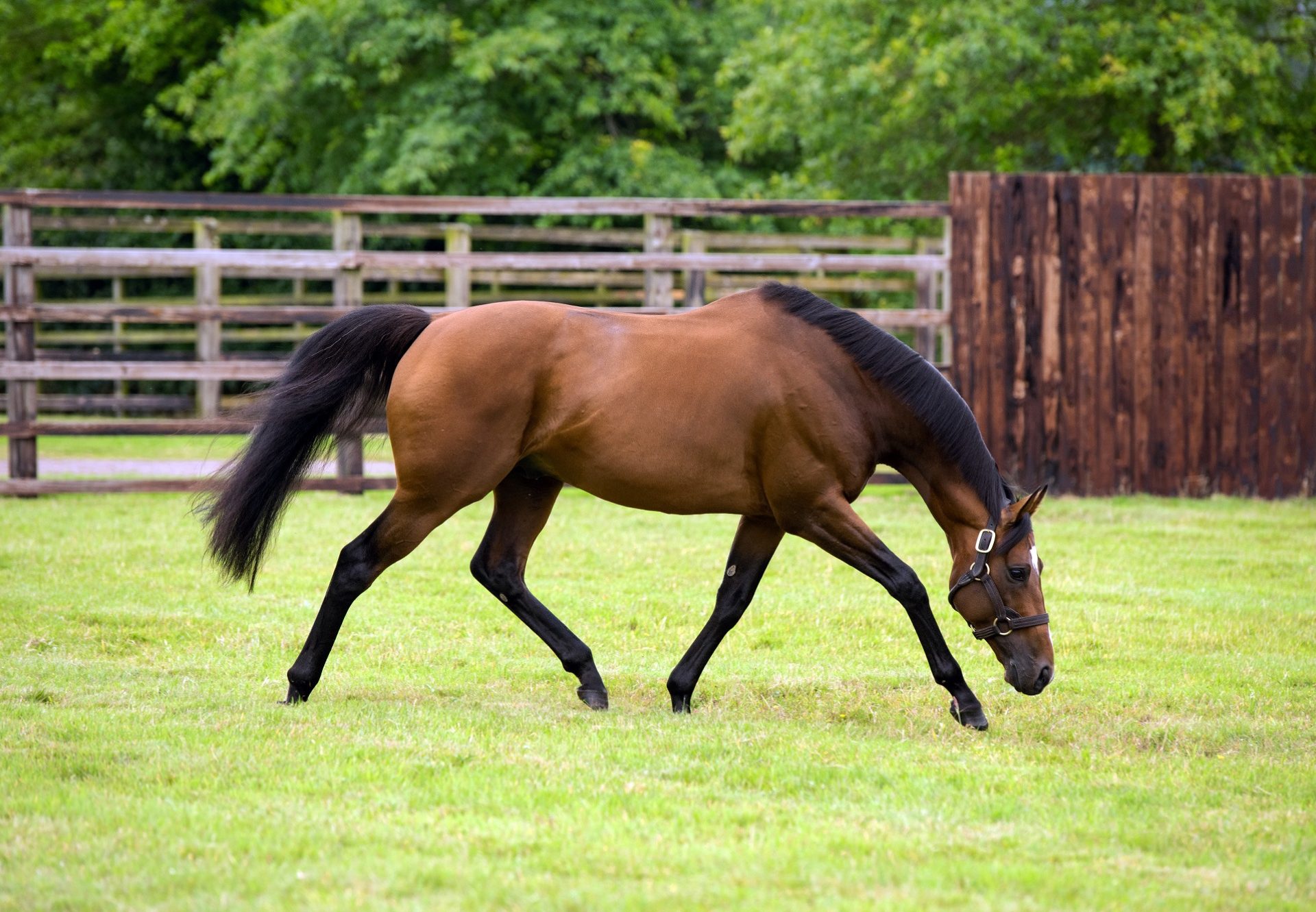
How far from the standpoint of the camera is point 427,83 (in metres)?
19.4

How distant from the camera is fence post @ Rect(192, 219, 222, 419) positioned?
571 inches

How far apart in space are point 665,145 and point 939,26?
494cm

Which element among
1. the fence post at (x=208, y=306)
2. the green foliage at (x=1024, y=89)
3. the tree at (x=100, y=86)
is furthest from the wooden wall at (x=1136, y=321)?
the tree at (x=100, y=86)

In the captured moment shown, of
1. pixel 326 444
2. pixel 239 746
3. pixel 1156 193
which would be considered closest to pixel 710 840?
pixel 239 746

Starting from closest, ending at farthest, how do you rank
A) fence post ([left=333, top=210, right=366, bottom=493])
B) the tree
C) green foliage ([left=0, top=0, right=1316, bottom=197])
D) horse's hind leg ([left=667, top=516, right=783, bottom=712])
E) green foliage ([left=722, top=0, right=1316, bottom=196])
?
horse's hind leg ([left=667, top=516, right=783, bottom=712]) → fence post ([left=333, top=210, right=366, bottom=493]) → green foliage ([left=722, top=0, right=1316, bottom=196]) → green foliage ([left=0, top=0, right=1316, bottom=197]) → the tree

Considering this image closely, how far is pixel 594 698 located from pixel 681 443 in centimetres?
110

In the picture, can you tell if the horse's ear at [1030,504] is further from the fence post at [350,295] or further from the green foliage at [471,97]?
the green foliage at [471,97]

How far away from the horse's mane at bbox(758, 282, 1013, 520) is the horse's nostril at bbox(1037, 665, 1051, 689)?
607 millimetres

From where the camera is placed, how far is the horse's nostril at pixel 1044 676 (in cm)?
548

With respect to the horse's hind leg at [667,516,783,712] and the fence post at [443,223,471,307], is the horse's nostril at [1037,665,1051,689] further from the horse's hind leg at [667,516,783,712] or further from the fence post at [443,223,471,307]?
the fence post at [443,223,471,307]

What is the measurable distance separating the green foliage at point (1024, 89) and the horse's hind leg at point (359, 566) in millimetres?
11781

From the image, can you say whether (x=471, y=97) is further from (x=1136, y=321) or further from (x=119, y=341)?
(x=1136, y=321)

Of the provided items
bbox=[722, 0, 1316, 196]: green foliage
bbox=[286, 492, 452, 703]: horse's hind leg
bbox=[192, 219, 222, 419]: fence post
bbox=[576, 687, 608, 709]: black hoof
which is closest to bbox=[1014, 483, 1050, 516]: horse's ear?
bbox=[576, 687, 608, 709]: black hoof

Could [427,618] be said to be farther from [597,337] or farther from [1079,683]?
[1079,683]
